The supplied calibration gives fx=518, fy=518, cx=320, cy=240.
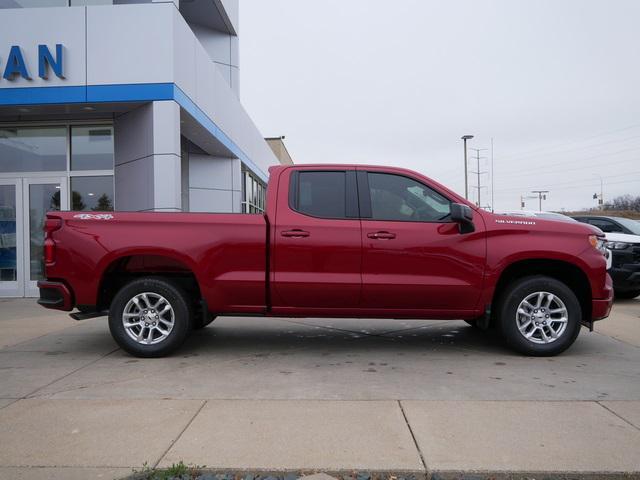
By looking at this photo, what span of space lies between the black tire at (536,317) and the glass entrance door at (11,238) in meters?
10.2

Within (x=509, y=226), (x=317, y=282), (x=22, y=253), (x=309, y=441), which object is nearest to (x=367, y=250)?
(x=317, y=282)

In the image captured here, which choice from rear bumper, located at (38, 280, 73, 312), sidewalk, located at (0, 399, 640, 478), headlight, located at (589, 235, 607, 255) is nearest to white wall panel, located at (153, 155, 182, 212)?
rear bumper, located at (38, 280, 73, 312)

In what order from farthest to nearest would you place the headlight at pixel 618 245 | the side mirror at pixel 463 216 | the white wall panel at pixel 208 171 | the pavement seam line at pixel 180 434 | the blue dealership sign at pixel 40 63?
1. the white wall panel at pixel 208 171
2. the blue dealership sign at pixel 40 63
3. the headlight at pixel 618 245
4. the side mirror at pixel 463 216
5. the pavement seam line at pixel 180 434

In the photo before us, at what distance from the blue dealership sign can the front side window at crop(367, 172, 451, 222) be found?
24.3 ft

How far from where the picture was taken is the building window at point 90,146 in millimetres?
11453

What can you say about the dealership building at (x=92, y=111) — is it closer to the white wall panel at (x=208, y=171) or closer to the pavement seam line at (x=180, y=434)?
the white wall panel at (x=208, y=171)

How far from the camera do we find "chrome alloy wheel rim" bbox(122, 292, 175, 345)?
5570 millimetres

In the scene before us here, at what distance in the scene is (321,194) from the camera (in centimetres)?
571

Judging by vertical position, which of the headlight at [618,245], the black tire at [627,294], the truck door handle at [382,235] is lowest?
the black tire at [627,294]

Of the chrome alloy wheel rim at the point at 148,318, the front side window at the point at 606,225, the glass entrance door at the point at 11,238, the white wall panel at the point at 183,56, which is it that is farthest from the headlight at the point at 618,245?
the glass entrance door at the point at 11,238

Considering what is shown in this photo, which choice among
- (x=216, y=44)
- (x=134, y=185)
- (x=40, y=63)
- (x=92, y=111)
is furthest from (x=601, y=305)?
(x=216, y=44)

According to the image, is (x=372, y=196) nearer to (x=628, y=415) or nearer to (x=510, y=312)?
(x=510, y=312)

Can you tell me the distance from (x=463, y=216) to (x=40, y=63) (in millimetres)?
8888

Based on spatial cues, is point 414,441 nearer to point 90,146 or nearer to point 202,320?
point 202,320
